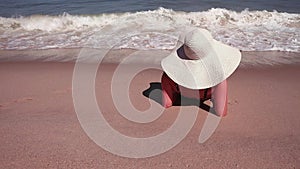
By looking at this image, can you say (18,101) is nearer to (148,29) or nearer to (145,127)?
(145,127)

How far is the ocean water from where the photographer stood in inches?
231

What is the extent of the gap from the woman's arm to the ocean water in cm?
279

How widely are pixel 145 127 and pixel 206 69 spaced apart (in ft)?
2.16

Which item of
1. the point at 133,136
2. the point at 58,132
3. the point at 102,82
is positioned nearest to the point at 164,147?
the point at 133,136

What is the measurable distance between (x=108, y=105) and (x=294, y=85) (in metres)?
2.01

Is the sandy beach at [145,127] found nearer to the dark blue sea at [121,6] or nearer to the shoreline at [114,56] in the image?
the shoreline at [114,56]

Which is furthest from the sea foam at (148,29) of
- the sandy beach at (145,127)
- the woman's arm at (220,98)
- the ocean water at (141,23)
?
the woman's arm at (220,98)

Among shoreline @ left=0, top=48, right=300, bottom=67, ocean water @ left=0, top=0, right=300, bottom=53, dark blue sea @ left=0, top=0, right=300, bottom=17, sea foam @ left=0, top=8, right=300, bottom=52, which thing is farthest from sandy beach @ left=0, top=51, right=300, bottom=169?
dark blue sea @ left=0, top=0, right=300, bottom=17

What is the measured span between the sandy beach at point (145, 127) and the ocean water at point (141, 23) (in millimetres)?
1936

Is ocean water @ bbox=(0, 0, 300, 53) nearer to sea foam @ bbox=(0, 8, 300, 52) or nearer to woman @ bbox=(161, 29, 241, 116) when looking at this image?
sea foam @ bbox=(0, 8, 300, 52)

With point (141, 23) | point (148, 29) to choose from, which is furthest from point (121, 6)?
point (148, 29)

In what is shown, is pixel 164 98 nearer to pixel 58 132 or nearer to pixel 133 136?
pixel 133 136

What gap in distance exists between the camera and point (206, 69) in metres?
2.70

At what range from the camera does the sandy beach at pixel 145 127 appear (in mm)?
2154
